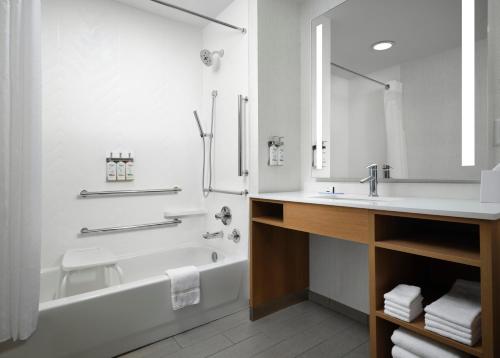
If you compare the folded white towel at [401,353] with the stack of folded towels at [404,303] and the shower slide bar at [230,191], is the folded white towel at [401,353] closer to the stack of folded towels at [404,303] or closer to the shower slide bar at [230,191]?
the stack of folded towels at [404,303]

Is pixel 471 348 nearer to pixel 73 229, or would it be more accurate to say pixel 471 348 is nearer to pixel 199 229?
pixel 199 229

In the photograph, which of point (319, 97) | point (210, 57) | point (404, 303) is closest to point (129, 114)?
point (210, 57)

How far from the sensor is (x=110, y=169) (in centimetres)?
232

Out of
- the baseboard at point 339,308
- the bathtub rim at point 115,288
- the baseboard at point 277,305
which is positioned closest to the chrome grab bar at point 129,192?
the bathtub rim at point 115,288

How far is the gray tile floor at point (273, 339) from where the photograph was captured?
1567mm

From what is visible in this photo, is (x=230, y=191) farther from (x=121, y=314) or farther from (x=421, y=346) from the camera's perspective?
(x=421, y=346)

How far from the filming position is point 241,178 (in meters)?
2.28

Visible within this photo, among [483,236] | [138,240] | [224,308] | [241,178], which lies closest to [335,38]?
[241,178]

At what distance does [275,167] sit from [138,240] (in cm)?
137

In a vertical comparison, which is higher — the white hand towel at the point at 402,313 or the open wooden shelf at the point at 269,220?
the open wooden shelf at the point at 269,220

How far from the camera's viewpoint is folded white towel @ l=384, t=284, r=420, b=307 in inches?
45.5

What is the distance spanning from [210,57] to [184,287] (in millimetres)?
1866

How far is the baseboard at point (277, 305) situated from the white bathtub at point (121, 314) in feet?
0.55

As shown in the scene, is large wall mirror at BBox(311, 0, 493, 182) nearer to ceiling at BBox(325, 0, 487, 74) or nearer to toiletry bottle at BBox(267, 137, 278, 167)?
ceiling at BBox(325, 0, 487, 74)
